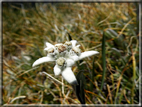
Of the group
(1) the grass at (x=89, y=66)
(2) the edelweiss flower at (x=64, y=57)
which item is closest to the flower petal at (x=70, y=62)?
(2) the edelweiss flower at (x=64, y=57)

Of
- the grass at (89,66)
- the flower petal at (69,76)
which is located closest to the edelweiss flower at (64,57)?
the flower petal at (69,76)

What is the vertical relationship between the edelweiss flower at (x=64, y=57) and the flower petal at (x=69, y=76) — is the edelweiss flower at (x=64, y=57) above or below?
above

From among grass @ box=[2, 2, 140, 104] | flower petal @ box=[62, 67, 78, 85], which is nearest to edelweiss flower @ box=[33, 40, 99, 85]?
flower petal @ box=[62, 67, 78, 85]

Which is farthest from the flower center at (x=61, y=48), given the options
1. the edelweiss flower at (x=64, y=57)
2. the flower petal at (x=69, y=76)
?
the flower petal at (x=69, y=76)

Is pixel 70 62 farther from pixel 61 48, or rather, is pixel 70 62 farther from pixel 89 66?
pixel 89 66

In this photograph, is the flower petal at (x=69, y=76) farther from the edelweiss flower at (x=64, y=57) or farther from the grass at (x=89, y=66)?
the grass at (x=89, y=66)

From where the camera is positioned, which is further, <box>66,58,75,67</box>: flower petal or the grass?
the grass

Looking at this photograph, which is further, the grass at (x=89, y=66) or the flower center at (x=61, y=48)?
the grass at (x=89, y=66)

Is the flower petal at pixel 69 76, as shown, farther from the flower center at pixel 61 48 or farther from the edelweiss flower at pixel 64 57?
the flower center at pixel 61 48

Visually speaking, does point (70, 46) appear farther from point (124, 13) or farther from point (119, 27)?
point (124, 13)

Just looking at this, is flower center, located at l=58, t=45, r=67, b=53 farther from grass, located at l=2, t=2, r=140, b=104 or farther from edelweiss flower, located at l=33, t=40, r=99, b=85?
grass, located at l=2, t=2, r=140, b=104

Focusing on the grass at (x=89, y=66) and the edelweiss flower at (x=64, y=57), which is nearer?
the edelweiss flower at (x=64, y=57)

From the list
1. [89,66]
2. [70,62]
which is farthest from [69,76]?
[89,66]
